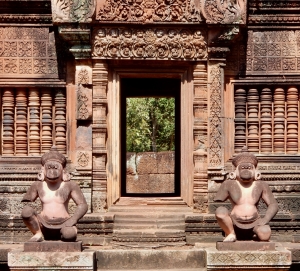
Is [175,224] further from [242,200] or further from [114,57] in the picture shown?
[114,57]

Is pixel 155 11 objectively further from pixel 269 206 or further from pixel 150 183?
pixel 150 183

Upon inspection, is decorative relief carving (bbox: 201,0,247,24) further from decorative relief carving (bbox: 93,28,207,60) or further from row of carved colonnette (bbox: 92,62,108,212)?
row of carved colonnette (bbox: 92,62,108,212)

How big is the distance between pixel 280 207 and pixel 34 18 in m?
4.57

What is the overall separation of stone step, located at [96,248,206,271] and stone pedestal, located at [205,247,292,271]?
2.26 ft

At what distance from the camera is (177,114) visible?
14656 mm

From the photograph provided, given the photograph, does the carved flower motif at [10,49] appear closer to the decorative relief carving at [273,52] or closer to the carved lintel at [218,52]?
the carved lintel at [218,52]

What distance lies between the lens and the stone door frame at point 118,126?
11.2 meters

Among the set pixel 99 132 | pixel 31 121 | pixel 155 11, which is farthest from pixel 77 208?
pixel 155 11

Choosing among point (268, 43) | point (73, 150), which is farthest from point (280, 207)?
point (73, 150)

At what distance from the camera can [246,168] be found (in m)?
9.50

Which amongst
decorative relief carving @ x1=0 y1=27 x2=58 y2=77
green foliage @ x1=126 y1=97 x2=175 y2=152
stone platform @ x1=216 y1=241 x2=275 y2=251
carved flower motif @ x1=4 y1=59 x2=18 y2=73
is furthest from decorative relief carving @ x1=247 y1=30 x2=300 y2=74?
green foliage @ x1=126 y1=97 x2=175 y2=152

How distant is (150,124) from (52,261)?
2346 centimetres

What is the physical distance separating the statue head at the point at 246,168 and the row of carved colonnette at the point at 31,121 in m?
3.00

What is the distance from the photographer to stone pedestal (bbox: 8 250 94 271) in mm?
9016
